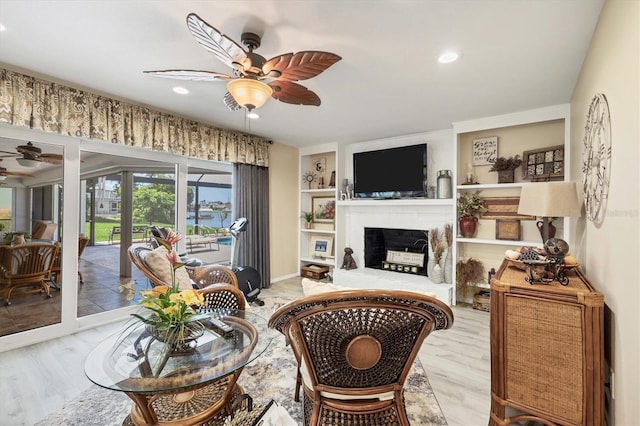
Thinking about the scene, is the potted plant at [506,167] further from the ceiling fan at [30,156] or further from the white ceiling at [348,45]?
the ceiling fan at [30,156]

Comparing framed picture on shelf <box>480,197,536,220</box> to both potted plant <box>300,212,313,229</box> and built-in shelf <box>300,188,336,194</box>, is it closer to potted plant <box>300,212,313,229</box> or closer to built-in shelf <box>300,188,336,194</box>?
built-in shelf <box>300,188,336,194</box>

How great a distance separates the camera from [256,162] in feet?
15.0

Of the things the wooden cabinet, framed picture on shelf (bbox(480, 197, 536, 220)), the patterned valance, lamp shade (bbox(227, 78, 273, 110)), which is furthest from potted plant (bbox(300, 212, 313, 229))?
the wooden cabinet

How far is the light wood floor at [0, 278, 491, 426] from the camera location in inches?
73.2

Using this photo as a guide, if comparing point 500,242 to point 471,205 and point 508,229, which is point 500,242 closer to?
point 508,229

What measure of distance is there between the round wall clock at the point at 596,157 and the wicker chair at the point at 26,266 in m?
4.43

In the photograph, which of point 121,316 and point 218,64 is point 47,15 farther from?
point 121,316

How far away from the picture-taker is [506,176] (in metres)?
3.61

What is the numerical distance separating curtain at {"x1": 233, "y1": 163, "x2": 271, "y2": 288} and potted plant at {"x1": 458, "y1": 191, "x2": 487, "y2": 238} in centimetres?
288

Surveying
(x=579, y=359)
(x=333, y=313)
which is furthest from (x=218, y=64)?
(x=579, y=359)

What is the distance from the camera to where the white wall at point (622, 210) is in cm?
117

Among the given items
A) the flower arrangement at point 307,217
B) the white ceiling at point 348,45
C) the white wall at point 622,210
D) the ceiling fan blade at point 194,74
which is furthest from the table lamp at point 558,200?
the flower arrangement at point 307,217

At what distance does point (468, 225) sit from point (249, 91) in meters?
3.19

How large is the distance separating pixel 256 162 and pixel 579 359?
4.14 meters
